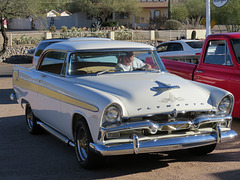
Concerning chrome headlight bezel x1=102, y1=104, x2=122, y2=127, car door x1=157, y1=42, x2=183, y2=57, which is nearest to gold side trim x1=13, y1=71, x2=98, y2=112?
chrome headlight bezel x1=102, y1=104, x2=122, y2=127

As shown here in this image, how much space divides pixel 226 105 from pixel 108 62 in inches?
74.6

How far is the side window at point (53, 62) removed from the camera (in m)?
6.82

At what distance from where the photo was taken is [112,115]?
5242 mm

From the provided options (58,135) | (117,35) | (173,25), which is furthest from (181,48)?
(173,25)

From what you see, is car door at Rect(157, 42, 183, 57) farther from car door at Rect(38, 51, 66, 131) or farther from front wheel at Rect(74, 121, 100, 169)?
front wheel at Rect(74, 121, 100, 169)

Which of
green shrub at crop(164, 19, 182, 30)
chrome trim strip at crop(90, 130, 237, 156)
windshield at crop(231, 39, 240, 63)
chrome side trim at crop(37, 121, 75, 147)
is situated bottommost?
chrome side trim at crop(37, 121, 75, 147)

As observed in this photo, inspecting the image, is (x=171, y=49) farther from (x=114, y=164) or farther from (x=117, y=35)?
(x=117, y=35)

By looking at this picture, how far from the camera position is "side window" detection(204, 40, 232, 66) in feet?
26.4

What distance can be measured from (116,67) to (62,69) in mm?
819

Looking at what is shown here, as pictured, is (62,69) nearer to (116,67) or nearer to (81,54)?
(81,54)

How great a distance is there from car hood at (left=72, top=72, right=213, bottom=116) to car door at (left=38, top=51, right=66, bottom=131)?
0.50 m

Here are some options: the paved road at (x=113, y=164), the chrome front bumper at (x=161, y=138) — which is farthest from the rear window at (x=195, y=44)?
the chrome front bumper at (x=161, y=138)

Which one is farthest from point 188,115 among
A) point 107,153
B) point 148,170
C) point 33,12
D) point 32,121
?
point 33,12

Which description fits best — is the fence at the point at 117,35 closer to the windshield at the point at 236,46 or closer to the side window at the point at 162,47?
the side window at the point at 162,47
